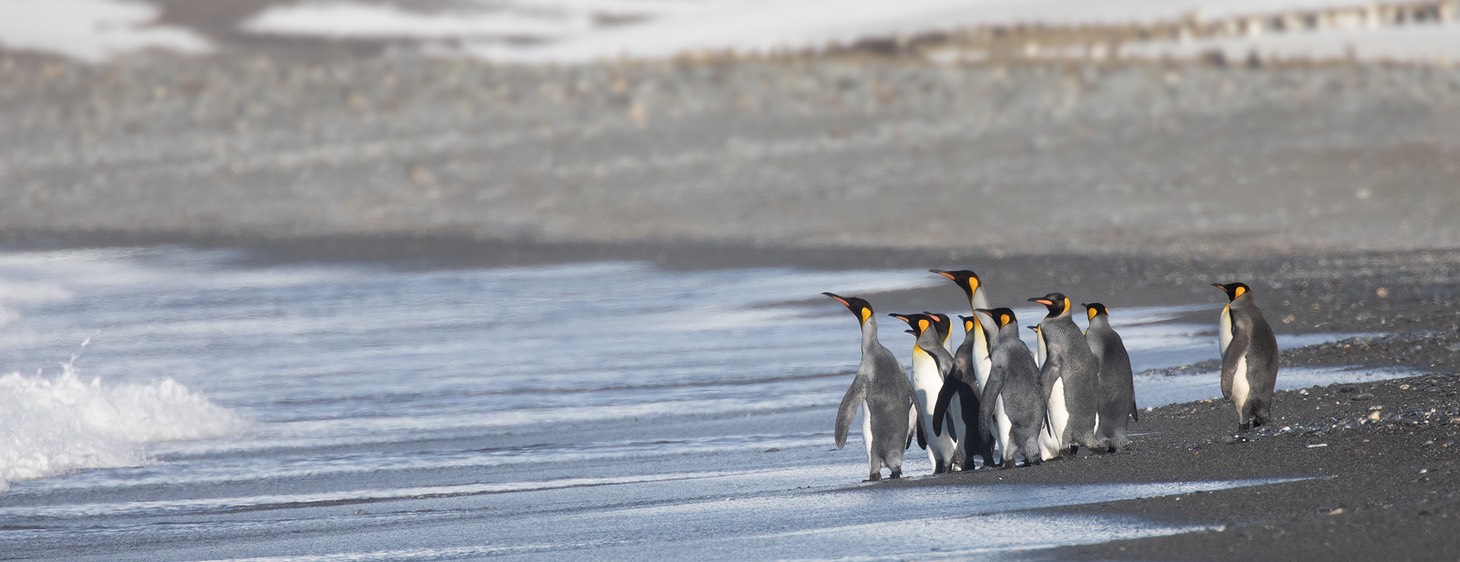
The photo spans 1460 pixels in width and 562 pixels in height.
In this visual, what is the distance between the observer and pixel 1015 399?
7.20 metres

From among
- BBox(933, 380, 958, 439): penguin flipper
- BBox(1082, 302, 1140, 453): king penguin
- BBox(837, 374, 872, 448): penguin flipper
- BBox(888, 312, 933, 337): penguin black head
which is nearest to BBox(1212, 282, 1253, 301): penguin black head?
BBox(1082, 302, 1140, 453): king penguin

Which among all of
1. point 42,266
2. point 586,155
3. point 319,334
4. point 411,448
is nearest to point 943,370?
point 411,448

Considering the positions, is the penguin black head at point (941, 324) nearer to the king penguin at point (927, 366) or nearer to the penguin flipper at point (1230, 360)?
the king penguin at point (927, 366)

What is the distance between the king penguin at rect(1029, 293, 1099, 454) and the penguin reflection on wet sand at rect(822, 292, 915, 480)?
0.53m

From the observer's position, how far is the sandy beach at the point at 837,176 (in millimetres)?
15070

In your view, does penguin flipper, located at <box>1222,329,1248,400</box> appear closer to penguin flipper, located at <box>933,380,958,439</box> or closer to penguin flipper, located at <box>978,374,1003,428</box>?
penguin flipper, located at <box>978,374,1003,428</box>

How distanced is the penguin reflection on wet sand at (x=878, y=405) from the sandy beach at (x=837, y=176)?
0.94 metres

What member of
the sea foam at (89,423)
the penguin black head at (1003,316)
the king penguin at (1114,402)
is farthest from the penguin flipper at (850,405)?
the sea foam at (89,423)

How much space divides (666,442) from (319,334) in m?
6.38

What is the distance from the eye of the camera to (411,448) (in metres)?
8.40

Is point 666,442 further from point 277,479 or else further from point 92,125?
point 92,125

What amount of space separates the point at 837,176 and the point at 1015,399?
61.0 feet

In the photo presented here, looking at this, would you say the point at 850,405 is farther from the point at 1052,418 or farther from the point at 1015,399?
the point at 1052,418

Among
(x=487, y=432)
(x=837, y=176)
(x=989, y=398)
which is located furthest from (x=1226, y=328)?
(x=837, y=176)
